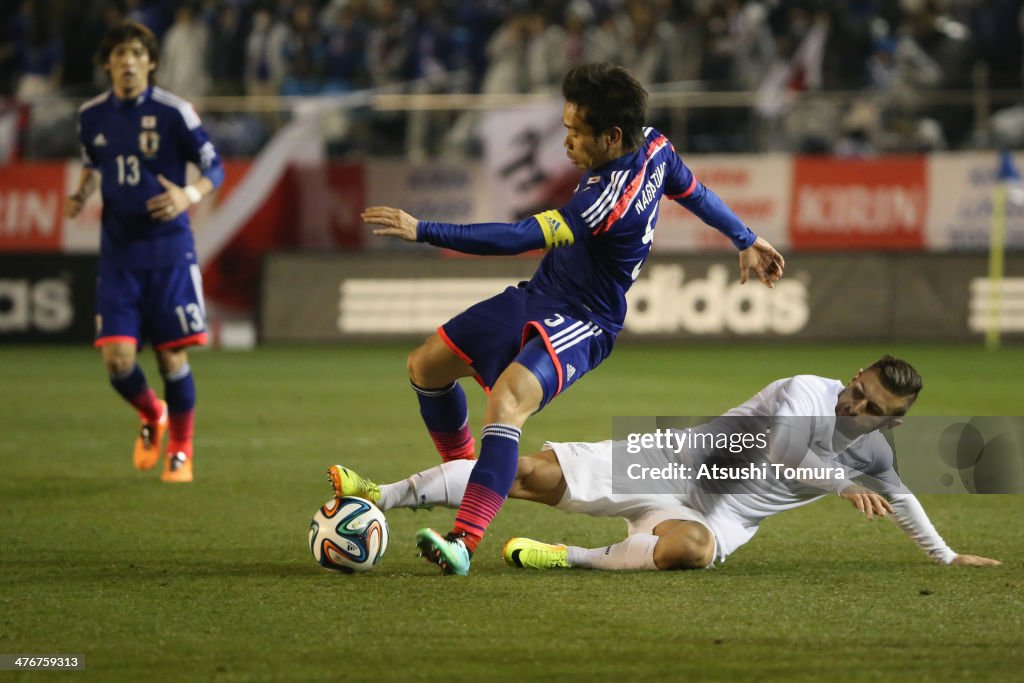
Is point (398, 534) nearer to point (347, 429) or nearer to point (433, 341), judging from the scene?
point (433, 341)

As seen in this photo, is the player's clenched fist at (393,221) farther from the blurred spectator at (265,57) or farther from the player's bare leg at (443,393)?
the blurred spectator at (265,57)

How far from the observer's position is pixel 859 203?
59.0ft

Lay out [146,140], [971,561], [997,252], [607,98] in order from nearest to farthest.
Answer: [607,98]
[971,561]
[146,140]
[997,252]

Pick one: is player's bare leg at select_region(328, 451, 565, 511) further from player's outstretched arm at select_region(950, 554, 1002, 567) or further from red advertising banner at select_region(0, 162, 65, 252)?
red advertising banner at select_region(0, 162, 65, 252)

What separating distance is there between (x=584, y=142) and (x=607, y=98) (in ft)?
0.65

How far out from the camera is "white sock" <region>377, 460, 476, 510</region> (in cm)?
602

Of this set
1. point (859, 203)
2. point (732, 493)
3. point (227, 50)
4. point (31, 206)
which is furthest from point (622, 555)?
point (227, 50)

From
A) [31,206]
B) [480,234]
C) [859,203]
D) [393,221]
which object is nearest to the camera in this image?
[393,221]

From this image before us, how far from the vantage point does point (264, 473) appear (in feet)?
28.0

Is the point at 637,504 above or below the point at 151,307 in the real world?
below

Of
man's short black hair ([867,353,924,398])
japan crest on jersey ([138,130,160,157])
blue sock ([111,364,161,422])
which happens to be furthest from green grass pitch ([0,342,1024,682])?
japan crest on jersey ([138,130,160,157])

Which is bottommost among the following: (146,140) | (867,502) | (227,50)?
(867,502)

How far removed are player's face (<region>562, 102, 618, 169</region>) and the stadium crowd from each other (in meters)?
12.1

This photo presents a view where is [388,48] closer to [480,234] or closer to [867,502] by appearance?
[480,234]
